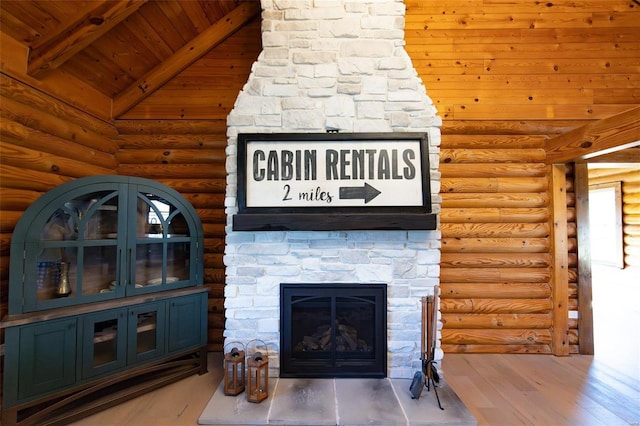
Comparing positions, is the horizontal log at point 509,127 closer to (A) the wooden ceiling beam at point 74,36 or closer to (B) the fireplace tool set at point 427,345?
(B) the fireplace tool set at point 427,345

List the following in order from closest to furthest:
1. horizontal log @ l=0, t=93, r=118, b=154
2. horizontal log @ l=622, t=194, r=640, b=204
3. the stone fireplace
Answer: horizontal log @ l=0, t=93, r=118, b=154 < the stone fireplace < horizontal log @ l=622, t=194, r=640, b=204

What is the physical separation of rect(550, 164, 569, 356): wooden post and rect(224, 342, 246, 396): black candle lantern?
122 inches

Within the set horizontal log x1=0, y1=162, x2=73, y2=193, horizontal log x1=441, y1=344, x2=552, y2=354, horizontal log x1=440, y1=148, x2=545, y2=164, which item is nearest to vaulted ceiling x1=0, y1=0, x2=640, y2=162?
horizontal log x1=440, y1=148, x2=545, y2=164

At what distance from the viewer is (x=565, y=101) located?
2920mm

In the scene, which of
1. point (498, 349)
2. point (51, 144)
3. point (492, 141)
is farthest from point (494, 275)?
point (51, 144)

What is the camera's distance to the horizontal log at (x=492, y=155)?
290 cm

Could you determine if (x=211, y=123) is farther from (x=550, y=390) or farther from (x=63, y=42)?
(x=550, y=390)

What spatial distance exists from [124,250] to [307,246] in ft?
4.69

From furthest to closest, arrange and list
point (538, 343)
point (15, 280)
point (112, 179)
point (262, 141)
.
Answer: point (538, 343)
point (262, 141)
point (112, 179)
point (15, 280)

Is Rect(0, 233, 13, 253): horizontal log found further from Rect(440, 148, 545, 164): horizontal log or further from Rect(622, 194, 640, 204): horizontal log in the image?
Rect(622, 194, 640, 204): horizontal log

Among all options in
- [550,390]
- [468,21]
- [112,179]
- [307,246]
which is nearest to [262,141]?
[307,246]

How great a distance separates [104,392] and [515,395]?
322 cm

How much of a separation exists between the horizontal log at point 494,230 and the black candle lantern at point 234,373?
2.29 metres

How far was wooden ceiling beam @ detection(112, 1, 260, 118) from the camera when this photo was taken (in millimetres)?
2875
